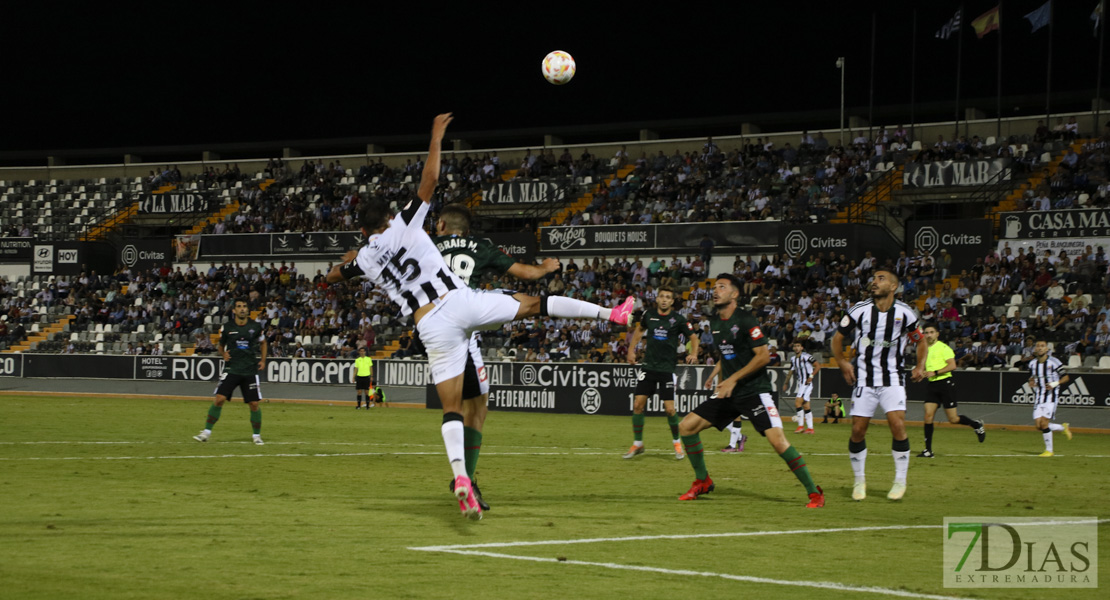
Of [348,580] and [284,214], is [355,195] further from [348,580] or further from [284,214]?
[348,580]

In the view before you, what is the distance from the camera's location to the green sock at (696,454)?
38.5 ft

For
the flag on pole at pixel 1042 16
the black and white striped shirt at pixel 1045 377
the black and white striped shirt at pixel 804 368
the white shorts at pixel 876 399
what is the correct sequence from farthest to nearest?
the flag on pole at pixel 1042 16 → the black and white striped shirt at pixel 804 368 → the black and white striped shirt at pixel 1045 377 → the white shorts at pixel 876 399

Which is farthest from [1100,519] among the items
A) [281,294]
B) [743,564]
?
[281,294]

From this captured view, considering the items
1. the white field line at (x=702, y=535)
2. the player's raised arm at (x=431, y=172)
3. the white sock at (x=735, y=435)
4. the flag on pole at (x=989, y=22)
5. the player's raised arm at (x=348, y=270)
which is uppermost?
the flag on pole at (x=989, y=22)

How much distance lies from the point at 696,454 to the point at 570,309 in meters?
3.01

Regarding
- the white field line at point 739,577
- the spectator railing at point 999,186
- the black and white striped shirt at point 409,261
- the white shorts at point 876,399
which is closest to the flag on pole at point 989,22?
the spectator railing at point 999,186

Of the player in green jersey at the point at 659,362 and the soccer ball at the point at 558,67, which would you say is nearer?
the player in green jersey at the point at 659,362

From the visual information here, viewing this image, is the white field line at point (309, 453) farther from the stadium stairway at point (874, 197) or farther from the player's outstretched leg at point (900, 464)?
the stadium stairway at point (874, 197)

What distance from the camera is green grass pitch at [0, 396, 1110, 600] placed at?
21.8 ft

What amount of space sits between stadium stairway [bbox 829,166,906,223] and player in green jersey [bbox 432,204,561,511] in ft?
105

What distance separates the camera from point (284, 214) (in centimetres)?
5403

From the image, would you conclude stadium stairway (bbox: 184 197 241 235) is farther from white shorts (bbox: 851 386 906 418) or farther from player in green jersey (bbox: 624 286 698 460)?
white shorts (bbox: 851 386 906 418)

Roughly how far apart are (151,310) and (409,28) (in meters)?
20.7

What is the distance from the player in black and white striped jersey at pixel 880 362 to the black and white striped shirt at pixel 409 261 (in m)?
4.91
